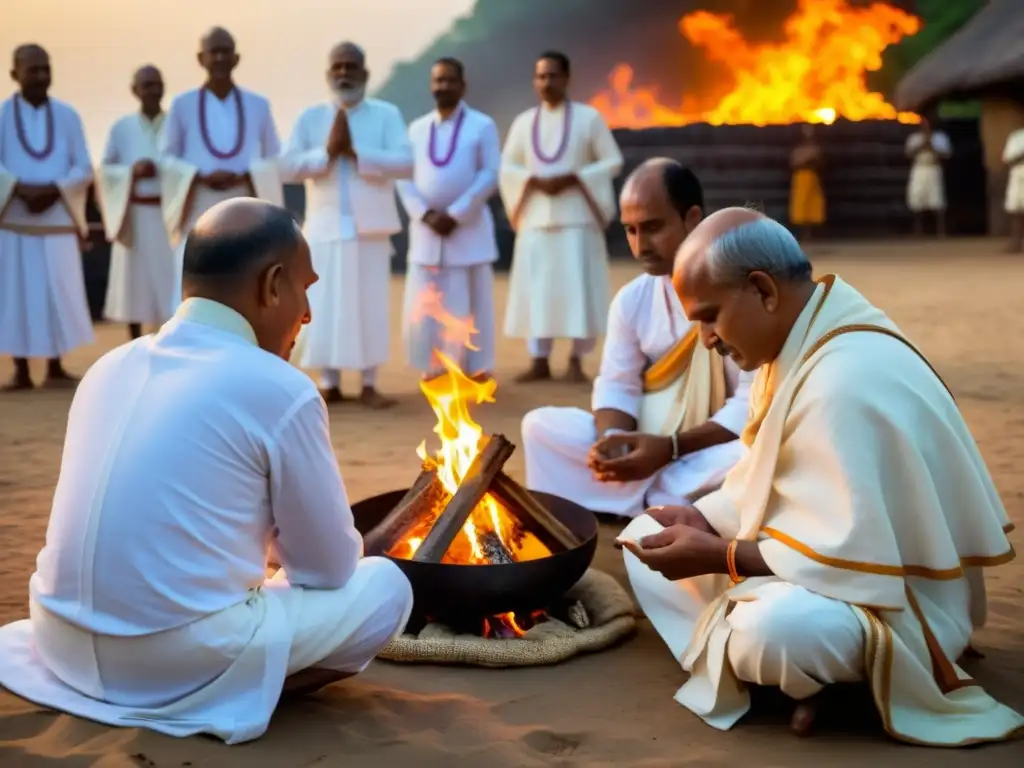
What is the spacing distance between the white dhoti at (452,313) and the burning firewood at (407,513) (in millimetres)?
4425

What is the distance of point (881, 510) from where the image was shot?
9.15ft

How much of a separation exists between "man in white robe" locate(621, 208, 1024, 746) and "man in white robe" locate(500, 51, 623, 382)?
19.4ft

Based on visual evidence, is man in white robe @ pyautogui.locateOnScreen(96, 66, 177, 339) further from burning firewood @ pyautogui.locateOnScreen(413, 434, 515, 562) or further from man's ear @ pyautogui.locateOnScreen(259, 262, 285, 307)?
man's ear @ pyautogui.locateOnScreen(259, 262, 285, 307)

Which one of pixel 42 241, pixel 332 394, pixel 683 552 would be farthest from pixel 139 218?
pixel 683 552

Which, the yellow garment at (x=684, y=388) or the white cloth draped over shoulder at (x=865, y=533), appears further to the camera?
the yellow garment at (x=684, y=388)

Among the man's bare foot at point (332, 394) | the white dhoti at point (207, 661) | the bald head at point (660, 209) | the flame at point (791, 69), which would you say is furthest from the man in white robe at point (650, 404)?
the flame at point (791, 69)

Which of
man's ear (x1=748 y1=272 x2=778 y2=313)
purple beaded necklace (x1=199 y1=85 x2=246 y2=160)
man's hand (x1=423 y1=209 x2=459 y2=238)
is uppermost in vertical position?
purple beaded necklace (x1=199 y1=85 x2=246 y2=160)

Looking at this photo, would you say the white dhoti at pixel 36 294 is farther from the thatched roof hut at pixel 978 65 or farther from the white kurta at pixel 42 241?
the thatched roof hut at pixel 978 65

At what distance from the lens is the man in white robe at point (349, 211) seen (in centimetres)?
796

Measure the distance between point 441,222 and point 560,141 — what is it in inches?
50.5

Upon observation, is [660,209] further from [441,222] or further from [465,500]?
[441,222]

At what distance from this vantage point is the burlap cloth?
11.6ft

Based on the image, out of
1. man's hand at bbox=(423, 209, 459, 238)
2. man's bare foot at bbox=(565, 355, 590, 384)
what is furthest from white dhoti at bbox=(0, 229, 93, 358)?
man's bare foot at bbox=(565, 355, 590, 384)

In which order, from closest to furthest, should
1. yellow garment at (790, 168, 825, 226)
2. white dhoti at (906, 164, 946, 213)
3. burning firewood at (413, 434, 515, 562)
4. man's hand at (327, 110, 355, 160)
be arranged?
burning firewood at (413, 434, 515, 562) → man's hand at (327, 110, 355, 160) → white dhoti at (906, 164, 946, 213) → yellow garment at (790, 168, 825, 226)
